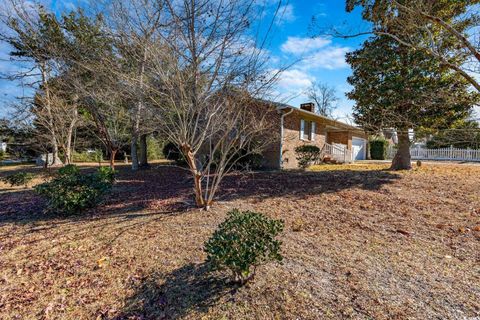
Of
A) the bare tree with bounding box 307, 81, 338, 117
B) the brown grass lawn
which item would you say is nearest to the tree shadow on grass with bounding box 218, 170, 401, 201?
the brown grass lawn

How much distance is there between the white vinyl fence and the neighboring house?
6212 mm

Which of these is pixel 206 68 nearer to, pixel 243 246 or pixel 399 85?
pixel 243 246

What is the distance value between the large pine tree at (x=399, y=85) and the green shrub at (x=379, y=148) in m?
13.2

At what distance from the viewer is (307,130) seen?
1558cm

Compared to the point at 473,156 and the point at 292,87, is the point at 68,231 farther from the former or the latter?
the point at 473,156

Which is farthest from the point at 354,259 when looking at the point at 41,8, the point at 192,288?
the point at 41,8

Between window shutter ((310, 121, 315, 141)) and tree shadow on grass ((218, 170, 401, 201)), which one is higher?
window shutter ((310, 121, 315, 141))

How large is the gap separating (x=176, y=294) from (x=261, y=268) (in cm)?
101

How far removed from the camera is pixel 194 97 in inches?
184

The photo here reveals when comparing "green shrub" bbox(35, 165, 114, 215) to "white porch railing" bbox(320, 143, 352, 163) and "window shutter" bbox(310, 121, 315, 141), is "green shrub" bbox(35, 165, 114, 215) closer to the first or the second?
"window shutter" bbox(310, 121, 315, 141)

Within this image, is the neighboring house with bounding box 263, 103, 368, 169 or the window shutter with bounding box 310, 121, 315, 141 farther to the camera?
the window shutter with bounding box 310, 121, 315, 141

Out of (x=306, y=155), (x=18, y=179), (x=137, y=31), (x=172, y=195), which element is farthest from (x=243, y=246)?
(x=306, y=155)

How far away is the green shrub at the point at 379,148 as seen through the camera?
22.3m

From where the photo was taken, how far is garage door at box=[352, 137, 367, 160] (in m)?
21.9
